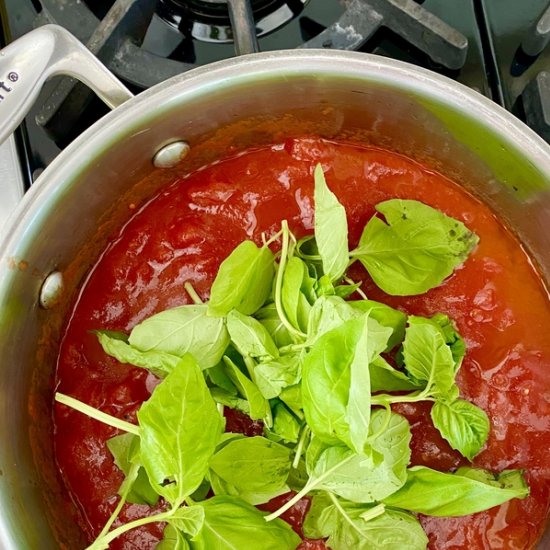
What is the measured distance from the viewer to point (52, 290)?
98 cm

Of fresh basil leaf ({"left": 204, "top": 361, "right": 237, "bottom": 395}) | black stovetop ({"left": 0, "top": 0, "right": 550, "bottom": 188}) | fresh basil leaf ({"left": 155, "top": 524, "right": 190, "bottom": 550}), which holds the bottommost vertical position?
fresh basil leaf ({"left": 155, "top": 524, "right": 190, "bottom": 550})

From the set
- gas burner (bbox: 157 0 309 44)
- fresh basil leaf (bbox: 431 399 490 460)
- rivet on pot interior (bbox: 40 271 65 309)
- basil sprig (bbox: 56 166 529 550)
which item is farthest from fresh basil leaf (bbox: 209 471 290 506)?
gas burner (bbox: 157 0 309 44)

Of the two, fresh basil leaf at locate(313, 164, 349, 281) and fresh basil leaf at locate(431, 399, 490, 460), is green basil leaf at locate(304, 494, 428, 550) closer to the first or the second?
fresh basil leaf at locate(431, 399, 490, 460)

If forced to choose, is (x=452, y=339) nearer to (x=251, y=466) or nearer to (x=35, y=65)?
(x=251, y=466)

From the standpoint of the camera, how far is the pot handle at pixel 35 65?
849 millimetres

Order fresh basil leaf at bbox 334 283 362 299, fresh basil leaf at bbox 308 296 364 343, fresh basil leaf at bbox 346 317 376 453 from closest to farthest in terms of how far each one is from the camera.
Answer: fresh basil leaf at bbox 346 317 376 453
fresh basil leaf at bbox 308 296 364 343
fresh basil leaf at bbox 334 283 362 299

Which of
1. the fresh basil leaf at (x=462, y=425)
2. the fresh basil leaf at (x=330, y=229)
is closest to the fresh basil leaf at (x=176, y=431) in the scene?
the fresh basil leaf at (x=330, y=229)

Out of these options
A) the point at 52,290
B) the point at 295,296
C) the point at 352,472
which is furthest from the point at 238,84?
the point at 352,472

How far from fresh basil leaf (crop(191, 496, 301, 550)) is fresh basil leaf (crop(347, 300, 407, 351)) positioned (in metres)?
0.26

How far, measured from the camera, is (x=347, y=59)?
0.87m

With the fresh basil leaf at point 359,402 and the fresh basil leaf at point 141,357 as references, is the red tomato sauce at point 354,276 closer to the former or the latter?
the fresh basil leaf at point 141,357

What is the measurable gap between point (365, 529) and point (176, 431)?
0.91 feet

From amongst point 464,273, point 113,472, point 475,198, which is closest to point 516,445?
point 464,273

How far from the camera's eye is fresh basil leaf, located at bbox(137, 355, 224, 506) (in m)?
0.75
